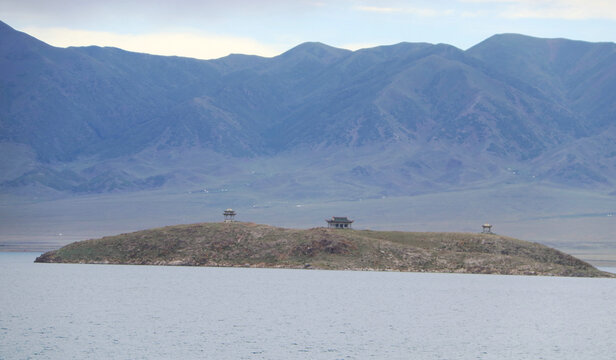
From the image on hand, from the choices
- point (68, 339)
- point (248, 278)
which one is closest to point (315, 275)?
point (248, 278)

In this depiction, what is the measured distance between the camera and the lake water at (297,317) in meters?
87.1

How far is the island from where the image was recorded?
591 feet

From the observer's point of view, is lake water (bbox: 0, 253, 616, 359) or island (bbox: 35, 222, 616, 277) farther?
island (bbox: 35, 222, 616, 277)

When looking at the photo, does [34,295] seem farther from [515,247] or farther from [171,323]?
[515,247]

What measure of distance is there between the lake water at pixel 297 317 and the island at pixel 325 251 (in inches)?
142

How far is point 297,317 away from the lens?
113188 millimetres

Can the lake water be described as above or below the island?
below

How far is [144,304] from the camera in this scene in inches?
4902

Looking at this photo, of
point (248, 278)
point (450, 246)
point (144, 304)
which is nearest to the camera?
point (144, 304)

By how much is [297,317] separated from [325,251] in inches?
2771

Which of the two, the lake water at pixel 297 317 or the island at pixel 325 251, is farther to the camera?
the island at pixel 325 251

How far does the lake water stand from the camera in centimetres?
8706

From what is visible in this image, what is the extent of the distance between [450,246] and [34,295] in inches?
3355

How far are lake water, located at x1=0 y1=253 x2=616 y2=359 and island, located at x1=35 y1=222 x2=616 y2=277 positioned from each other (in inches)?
142
